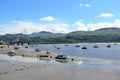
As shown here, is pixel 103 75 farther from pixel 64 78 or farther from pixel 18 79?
pixel 18 79

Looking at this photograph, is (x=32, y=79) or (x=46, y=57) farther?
(x=46, y=57)

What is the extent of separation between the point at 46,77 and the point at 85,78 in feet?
23.7

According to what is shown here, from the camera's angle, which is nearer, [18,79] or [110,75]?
[18,79]

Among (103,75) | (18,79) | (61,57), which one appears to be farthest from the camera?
(61,57)

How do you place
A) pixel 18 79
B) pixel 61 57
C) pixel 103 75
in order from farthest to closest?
pixel 61 57 → pixel 103 75 → pixel 18 79

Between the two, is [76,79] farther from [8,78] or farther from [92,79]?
[8,78]

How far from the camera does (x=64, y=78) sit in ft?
162

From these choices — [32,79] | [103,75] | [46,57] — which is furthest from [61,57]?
[32,79]

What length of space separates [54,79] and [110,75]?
41.8ft

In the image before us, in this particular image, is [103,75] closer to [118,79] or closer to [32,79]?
[118,79]

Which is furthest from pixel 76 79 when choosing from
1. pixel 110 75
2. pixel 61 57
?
pixel 61 57

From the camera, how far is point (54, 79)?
4838 centimetres

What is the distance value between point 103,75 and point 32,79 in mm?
14987

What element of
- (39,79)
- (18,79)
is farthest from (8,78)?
(39,79)
